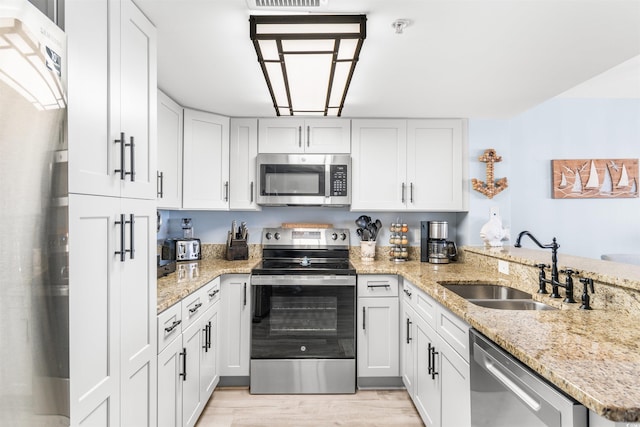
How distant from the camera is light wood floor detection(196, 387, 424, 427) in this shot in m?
2.26

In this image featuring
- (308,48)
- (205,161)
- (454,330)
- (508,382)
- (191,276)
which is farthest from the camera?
(205,161)

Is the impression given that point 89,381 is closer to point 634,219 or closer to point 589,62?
point 589,62

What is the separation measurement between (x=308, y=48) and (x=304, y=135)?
157 centimetres

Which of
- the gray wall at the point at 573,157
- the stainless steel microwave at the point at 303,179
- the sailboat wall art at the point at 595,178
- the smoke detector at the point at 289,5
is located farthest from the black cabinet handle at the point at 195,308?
the sailboat wall art at the point at 595,178

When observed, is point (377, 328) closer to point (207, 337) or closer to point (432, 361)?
point (432, 361)

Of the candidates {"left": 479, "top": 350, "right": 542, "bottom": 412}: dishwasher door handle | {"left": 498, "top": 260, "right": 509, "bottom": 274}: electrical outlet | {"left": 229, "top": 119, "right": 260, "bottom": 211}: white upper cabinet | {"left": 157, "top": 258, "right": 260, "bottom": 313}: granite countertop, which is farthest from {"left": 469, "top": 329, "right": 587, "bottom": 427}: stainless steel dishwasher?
{"left": 229, "top": 119, "right": 260, "bottom": 211}: white upper cabinet

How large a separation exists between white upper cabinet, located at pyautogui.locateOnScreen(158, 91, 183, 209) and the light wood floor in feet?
5.01

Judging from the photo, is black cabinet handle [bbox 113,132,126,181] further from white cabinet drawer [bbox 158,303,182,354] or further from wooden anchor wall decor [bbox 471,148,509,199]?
wooden anchor wall decor [bbox 471,148,509,199]

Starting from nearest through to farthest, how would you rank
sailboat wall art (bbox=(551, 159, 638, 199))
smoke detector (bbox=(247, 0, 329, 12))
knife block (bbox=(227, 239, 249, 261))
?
smoke detector (bbox=(247, 0, 329, 12)) → knife block (bbox=(227, 239, 249, 261)) → sailboat wall art (bbox=(551, 159, 638, 199))

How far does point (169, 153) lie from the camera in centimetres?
Answer: 262

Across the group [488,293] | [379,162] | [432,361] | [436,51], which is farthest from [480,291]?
[436,51]

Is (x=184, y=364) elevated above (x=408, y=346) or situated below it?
above

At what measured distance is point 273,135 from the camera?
305 centimetres

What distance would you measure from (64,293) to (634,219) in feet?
15.9
